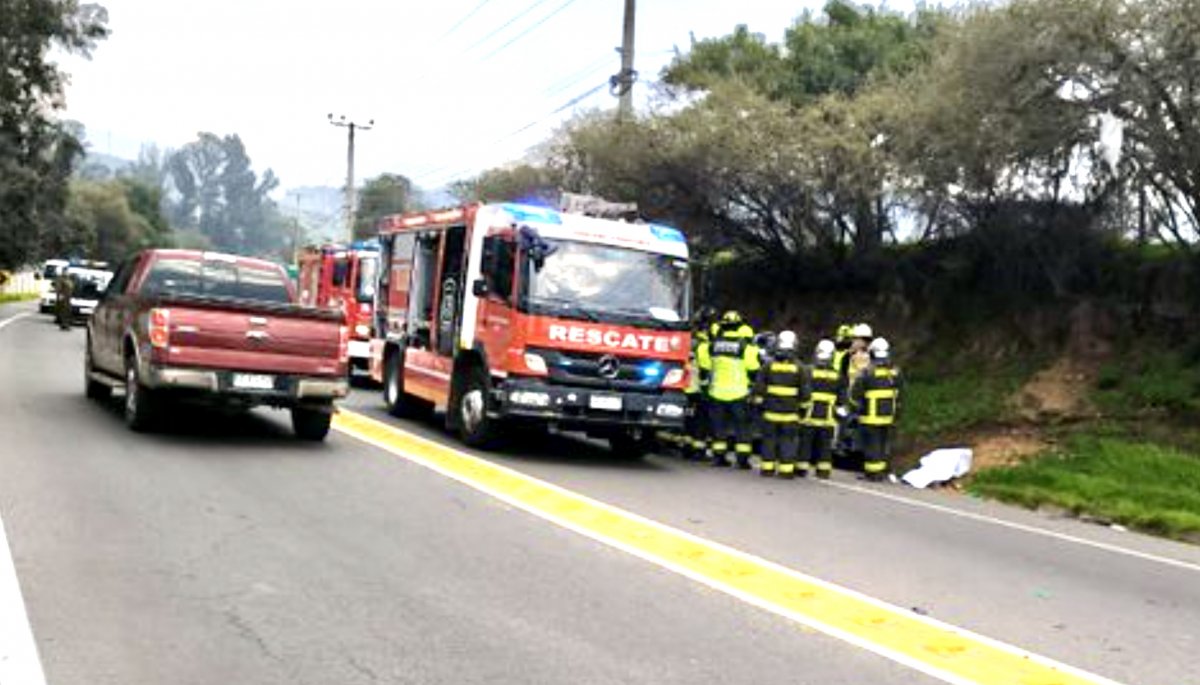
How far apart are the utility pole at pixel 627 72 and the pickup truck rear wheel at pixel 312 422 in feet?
42.5

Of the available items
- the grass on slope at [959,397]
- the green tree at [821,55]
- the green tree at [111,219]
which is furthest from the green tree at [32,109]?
the green tree at [111,219]

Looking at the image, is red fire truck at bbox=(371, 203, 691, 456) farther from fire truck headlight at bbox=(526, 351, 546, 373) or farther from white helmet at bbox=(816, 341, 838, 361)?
white helmet at bbox=(816, 341, 838, 361)

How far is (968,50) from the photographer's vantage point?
1775cm

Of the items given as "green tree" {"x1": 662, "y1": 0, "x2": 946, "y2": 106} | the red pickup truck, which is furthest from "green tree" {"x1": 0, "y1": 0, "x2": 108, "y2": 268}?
the red pickup truck

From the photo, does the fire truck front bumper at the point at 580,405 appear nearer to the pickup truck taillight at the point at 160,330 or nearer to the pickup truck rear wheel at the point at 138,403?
the pickup truck taillight at the point at 160,330

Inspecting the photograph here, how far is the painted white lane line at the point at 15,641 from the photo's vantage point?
562 cm

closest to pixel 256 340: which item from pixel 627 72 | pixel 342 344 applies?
pixel 342 344

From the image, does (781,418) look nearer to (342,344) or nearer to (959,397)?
(342,344)

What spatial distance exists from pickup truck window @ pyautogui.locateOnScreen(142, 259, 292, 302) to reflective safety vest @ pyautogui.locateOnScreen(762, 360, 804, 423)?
18.4 feet

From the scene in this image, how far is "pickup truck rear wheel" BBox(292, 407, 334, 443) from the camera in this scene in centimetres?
1405

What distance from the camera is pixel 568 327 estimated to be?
45.7 feet

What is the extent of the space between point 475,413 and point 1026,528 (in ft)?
19.6

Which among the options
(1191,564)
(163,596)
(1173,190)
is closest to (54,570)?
(163,596)

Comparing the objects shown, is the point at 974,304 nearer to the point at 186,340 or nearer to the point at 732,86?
the point at 732,86
